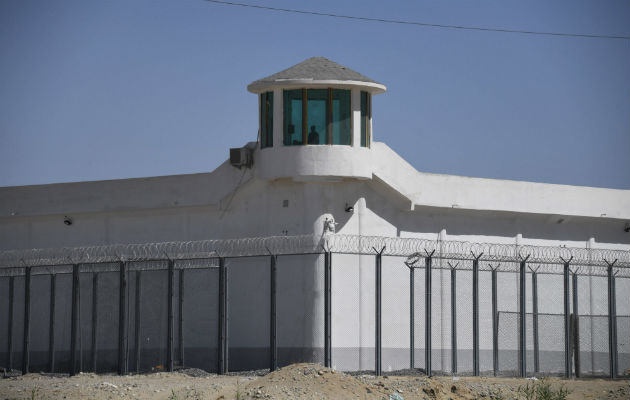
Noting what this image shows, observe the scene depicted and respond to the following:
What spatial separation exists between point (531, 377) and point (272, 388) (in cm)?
800

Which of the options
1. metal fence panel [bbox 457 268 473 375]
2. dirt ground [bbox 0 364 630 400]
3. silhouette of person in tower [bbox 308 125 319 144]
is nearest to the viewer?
dirt ground [bbox 0 364 630 400]

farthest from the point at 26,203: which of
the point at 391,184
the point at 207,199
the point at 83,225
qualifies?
the point at 391,184

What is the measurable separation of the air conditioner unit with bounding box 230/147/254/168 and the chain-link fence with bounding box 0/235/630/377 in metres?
2.07

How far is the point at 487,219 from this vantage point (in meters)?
31.8

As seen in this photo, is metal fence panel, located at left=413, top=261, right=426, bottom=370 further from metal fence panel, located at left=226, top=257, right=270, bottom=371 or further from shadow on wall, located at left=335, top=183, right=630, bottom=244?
metal fence panel, located at left=226, top=257, right=270, bottom=371

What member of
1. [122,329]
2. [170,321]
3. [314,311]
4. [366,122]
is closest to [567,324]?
[314,311]

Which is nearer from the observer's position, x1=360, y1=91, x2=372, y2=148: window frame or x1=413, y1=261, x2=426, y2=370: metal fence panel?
x1=413, y1=261, x2=426, y2=370: metal fence panel

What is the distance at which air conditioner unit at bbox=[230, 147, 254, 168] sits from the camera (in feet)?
96.4

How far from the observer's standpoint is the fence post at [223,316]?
2519cm

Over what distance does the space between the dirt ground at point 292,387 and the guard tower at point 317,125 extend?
5760 millimetres

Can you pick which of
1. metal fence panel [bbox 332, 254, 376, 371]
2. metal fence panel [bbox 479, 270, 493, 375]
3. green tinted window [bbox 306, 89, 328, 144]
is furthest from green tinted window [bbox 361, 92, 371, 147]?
metal fence panel [bbox 479, 270, 493, 375]

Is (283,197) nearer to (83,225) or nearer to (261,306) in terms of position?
(261,306)

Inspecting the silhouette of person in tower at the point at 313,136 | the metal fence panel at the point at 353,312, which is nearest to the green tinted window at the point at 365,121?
the silhouette of person in tower at the point at 313,136

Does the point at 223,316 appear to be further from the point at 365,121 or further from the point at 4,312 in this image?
the point at 4,312
